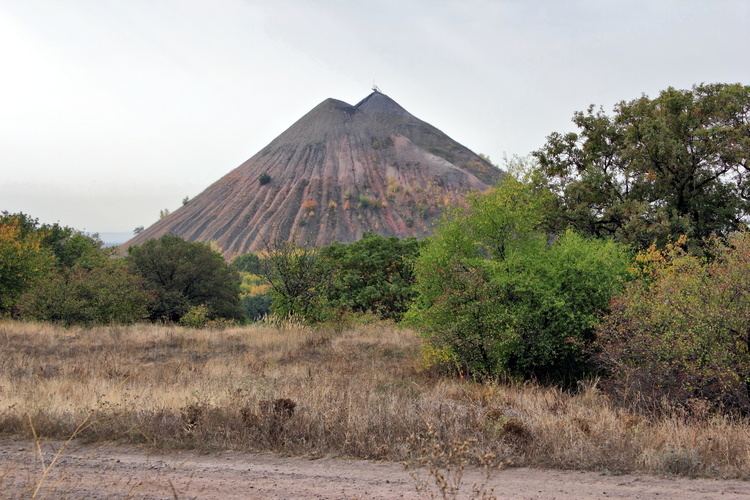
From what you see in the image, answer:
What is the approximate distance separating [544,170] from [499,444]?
18447mm

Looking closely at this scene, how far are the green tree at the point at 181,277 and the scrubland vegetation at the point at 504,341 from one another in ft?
20.6

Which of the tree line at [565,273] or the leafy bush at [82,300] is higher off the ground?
the tree line at [565,273]

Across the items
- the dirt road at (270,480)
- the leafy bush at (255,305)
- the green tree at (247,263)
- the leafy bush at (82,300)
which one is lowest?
the leafy bush at (255,305)

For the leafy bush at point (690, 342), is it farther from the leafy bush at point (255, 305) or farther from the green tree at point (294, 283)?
the leafy bush at point (255, 305)

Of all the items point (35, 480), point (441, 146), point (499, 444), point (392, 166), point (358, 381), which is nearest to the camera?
point (35, 480)

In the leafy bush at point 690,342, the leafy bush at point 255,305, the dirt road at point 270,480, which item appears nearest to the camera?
A: the dirt road at point 270,480

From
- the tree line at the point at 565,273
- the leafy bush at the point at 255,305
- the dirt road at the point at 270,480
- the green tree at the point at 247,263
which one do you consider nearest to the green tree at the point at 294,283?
the tree line at the point at 565,273

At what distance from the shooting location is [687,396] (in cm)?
892

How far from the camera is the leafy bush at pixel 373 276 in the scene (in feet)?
94.6

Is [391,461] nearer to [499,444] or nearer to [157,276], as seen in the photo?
[499,444]

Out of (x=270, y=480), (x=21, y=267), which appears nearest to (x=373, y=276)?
(x=21, y=267)

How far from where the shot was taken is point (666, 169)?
2042 cm

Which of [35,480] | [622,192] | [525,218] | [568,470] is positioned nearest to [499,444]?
[568,470]

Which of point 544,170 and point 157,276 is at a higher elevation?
point 544,170
